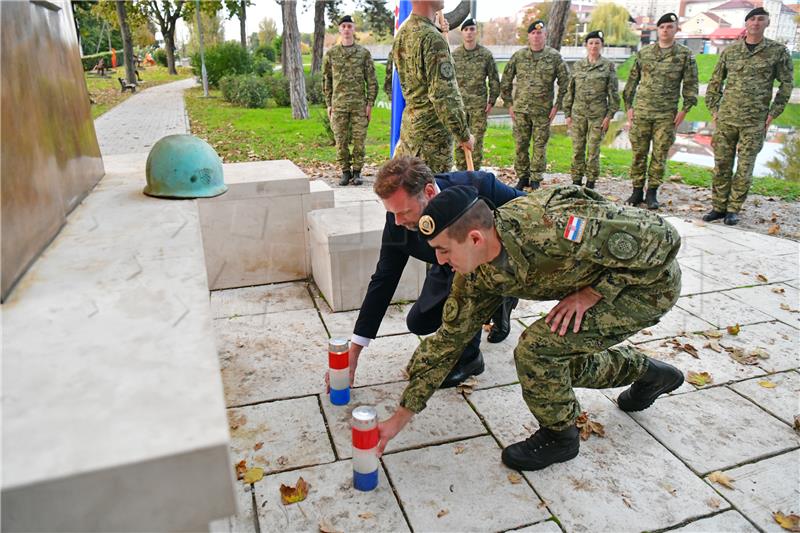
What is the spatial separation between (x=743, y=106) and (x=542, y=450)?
237 inches

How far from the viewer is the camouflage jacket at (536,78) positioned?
8.91m

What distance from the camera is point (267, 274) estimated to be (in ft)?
17.6

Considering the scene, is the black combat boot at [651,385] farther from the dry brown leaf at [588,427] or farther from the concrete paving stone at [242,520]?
the concrete paving stone at [242,520]

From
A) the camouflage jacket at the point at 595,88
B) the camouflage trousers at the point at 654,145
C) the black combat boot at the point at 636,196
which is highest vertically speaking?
the camouflage jacket at the point at 595,88

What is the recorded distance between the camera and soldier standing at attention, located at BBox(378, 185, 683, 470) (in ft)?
8.04

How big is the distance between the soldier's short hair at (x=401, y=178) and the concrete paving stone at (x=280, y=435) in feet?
4.36

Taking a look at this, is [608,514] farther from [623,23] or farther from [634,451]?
[623,23]

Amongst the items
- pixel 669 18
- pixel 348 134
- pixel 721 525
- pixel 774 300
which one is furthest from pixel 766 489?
pixel 348 134

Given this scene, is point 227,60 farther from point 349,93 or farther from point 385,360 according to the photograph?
point 385,360

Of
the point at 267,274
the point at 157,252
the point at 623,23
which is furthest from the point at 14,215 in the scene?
the point at 623,23

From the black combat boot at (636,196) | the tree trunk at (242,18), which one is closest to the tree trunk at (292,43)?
the black combat boot at (636,196)

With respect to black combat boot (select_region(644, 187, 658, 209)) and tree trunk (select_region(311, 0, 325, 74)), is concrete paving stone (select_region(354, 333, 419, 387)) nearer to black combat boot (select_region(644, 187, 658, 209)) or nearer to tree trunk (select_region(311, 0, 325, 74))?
black combat boot (select_region(644, 187, 658, 209))

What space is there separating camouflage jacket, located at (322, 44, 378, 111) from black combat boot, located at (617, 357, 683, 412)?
681cm

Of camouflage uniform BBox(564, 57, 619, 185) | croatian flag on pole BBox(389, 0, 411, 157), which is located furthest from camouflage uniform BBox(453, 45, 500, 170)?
croatian flag on pole BBox(389, 0, 411, 157)
